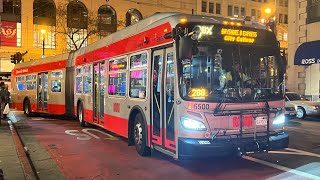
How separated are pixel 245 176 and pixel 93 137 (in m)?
6.78

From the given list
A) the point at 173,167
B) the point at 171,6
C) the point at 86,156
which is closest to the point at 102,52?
the point at 86,156

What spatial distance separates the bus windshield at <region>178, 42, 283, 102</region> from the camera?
7.45 metres

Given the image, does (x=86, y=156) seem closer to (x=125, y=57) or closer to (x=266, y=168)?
(x=125, y=57)

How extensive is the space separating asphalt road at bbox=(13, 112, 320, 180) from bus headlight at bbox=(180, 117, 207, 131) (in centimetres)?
98

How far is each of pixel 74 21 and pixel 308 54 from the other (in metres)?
30.1

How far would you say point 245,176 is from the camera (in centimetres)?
764

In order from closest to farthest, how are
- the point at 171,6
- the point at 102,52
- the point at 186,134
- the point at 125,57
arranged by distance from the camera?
the point at 186,134
the point at 125,57
the point at 102,52
the point at 171,6

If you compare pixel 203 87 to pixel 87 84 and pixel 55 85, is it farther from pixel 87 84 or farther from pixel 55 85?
pixel 55 85

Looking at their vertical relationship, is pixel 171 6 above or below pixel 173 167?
above

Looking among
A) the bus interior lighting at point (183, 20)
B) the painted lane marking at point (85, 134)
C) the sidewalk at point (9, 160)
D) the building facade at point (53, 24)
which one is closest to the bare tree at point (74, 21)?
the building facade at point (53, 24)

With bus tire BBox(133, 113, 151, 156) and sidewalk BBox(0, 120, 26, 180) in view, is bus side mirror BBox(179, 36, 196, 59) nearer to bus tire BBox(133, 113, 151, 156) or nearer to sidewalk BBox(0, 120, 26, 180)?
bus tire BBox(133, 113, 151, 156)

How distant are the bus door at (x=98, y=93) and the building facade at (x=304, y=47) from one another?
15226 millimetres

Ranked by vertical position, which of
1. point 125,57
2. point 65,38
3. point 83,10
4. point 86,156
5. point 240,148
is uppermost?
point 83,10

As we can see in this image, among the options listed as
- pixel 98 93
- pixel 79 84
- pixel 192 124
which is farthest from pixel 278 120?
pixel 79 84
